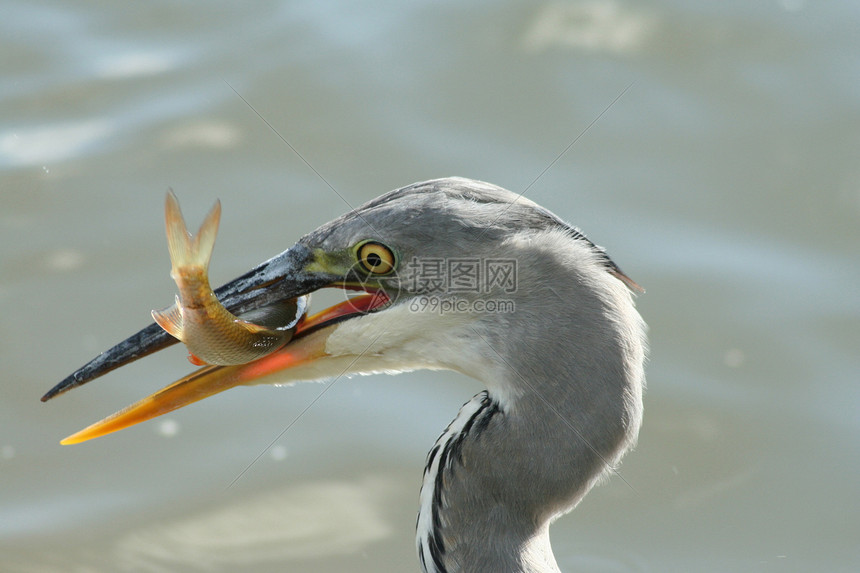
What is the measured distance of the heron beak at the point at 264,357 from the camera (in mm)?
3166

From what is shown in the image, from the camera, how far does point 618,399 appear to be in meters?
2.89

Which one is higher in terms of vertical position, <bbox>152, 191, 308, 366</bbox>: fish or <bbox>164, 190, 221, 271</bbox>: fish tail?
<bbox>164, 190, 221, 271</bbox>: fish tail

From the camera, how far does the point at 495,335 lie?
9.72ft

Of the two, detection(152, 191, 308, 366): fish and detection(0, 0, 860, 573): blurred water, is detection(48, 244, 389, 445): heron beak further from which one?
detection(0, 0, 860, 573): blurred water

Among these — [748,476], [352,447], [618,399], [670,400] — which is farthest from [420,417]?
[618,399]

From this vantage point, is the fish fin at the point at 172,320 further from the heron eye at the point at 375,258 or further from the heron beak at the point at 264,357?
the heron eye at the point at 375,258

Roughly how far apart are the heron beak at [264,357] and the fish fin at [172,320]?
244 mm

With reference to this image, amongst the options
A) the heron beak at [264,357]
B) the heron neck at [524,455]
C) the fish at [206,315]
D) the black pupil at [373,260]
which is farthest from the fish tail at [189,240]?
the heron neck at [524,455]

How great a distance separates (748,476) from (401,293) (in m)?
2.11

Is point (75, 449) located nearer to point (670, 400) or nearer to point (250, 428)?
point (250, 428)

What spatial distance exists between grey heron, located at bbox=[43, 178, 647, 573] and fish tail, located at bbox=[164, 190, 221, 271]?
0.41 metres

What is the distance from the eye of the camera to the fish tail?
266 centimetres

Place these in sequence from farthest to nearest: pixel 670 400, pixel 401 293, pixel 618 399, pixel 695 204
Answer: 1. pixel 695 204
2. pixel 670 400
3. pixel 401 293
4. pixel 618 399

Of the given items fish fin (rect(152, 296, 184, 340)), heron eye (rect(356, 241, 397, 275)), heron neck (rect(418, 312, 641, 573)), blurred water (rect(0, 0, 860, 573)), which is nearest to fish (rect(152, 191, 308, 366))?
fish fin (rect(152, 296, 184, 340))
